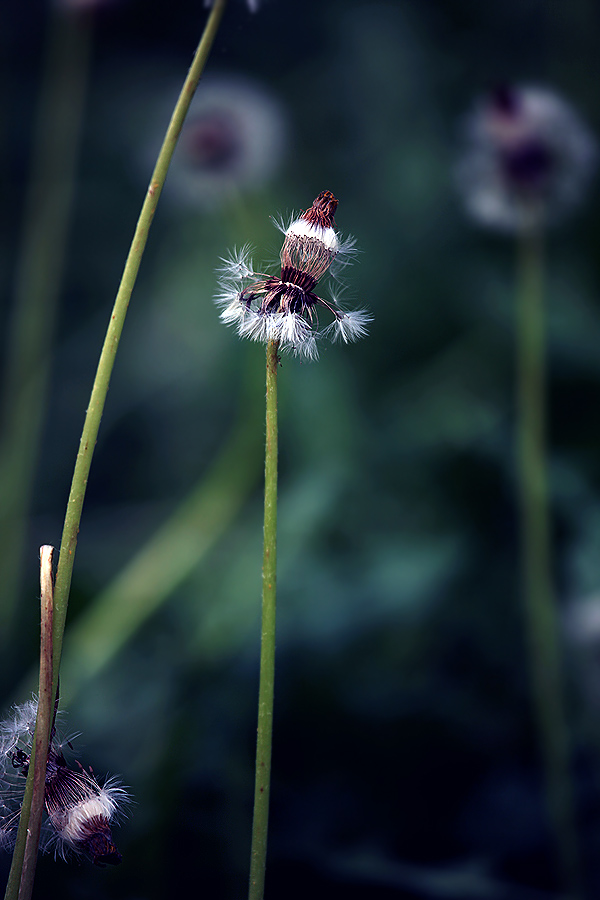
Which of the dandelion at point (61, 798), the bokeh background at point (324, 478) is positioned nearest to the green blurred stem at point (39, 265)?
the bokeh background at point (324, 478)

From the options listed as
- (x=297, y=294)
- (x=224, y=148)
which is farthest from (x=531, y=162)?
(x=297, y=294)

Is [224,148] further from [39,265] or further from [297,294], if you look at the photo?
[297,294]

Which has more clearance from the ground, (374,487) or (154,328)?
(154,328)

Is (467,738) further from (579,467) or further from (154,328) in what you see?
(154,328)

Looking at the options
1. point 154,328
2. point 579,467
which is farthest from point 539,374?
point 154,328

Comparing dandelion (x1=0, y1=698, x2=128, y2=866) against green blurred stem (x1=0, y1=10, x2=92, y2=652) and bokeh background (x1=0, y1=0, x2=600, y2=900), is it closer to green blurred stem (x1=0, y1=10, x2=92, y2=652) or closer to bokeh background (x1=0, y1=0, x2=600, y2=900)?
bokeh background (x1=0, y1=0, x2=600, y2=900)

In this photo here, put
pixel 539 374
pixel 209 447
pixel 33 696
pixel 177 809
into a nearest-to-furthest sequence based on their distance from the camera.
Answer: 1. pixel 33 696
2. pixel 177 809
3. pixel 539 374
4. pixel 209 447

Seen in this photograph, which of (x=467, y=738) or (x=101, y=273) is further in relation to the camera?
(x=101, y=273)
